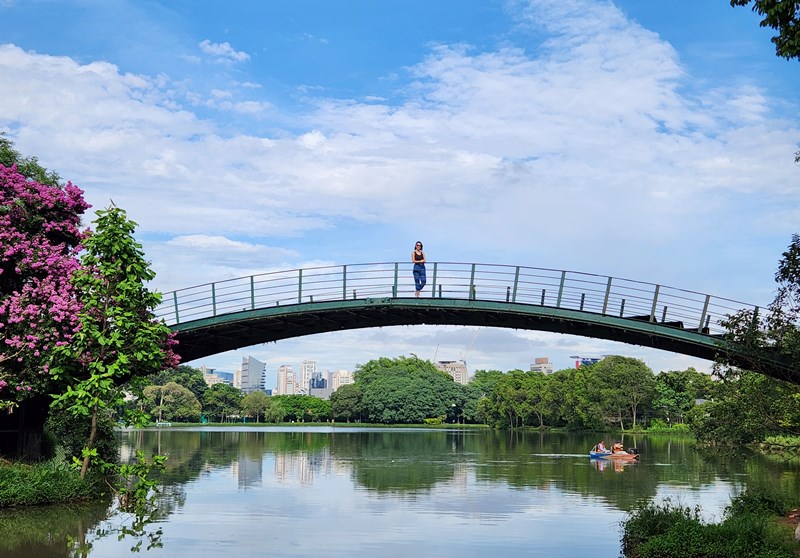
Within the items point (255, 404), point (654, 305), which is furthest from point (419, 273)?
point (255, 404)

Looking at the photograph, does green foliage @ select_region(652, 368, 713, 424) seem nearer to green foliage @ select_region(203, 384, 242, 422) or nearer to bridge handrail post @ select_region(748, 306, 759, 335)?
bridge handrail post @ select_region(748, 306, 759, 335)

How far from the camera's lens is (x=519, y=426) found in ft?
367

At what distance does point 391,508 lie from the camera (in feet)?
79.5

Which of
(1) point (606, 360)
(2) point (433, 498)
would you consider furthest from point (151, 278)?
(1) point (606, 360)

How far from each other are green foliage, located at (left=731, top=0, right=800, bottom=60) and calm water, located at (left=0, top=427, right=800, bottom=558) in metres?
10.6

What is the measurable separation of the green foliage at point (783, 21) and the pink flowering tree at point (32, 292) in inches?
717

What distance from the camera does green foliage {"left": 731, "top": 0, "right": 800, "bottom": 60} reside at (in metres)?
13.6

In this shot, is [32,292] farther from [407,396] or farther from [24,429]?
[407,396]

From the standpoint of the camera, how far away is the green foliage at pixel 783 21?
13.6 meters

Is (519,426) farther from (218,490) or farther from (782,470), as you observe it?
(218,490)

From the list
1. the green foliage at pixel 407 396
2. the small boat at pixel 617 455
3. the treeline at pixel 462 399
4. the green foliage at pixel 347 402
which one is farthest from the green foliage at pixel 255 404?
the small boat at pixel 617 455

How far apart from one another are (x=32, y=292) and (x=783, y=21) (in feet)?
64.4

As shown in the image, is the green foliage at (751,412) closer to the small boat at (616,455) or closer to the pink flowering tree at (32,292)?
the pink flowering tree at (32,292)

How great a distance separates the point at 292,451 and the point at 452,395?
83509 mm
